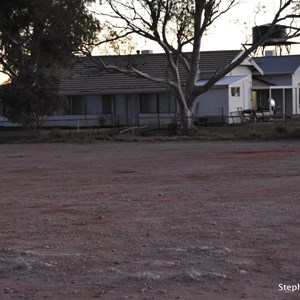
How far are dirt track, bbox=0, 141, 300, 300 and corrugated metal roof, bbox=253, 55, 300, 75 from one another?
113ft

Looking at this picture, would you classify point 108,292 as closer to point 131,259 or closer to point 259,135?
point 131,259

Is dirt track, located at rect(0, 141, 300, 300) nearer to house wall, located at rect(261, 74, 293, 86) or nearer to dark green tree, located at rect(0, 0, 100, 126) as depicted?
dark green tree, located at rect(0, 0, 100, 126)

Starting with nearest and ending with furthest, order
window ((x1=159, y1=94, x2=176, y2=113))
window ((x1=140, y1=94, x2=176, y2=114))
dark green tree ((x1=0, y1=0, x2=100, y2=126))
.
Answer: dark green tree ((x1=0, y1=0, x2=100, y2=126)) < window ((x1=159, y1=94, x2=176, y2=113)) < window ((x1=140, y1=94, x2=176, y2=114))

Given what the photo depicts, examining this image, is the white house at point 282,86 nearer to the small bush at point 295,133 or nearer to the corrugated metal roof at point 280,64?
the corrugated metal roof at point 280,64

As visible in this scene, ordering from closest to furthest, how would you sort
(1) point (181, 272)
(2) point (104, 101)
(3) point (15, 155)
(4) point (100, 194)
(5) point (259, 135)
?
(1) point (181, 272)
(4) point (100, 194)
(3) point (15, 155)
(5) point (259, 135)
(2) point (104, 101)

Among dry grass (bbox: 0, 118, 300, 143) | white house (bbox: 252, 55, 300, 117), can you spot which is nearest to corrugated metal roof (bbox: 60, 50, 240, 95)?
white house (bbox: 252, 55, 300, 117)

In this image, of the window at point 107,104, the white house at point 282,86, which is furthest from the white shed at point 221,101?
the white house at point 282,86

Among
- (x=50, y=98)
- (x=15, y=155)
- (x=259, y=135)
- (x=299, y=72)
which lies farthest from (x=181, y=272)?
(x=299, y=72)

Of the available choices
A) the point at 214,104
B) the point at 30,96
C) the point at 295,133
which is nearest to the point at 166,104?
the point at 214,104

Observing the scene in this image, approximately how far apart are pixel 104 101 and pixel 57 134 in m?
11.3

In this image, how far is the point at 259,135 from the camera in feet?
106

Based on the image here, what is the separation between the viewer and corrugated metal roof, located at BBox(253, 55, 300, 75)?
2103 inches

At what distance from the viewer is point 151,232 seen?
9.92 meters

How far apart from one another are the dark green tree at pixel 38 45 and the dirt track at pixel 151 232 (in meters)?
15.6
